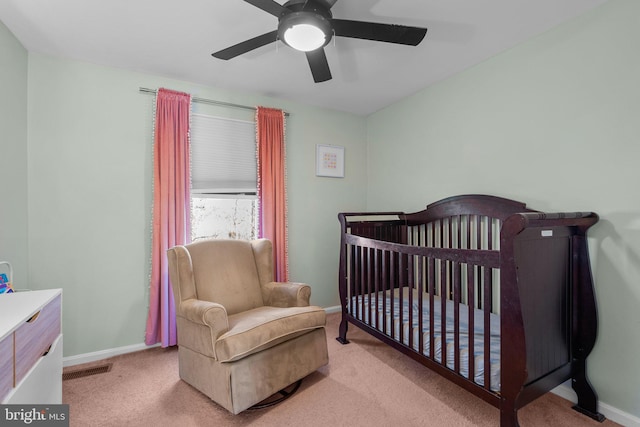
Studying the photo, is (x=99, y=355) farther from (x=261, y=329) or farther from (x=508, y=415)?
(x=508, y=415)

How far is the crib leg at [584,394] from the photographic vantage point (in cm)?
165

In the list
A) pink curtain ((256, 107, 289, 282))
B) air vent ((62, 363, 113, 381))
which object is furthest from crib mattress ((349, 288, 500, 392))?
air vent ((62, 363, 113, 381))

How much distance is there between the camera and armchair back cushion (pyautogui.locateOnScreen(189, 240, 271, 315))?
217 cm

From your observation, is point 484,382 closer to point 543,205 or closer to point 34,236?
point 543,205

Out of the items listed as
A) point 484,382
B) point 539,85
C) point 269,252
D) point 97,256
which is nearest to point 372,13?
point 539,85

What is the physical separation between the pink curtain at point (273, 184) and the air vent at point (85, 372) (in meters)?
1.50

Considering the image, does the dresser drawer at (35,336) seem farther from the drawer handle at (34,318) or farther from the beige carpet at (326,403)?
the beige carpet at (326,403)

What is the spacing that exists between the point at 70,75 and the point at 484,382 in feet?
11.3

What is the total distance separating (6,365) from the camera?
3.35 ft

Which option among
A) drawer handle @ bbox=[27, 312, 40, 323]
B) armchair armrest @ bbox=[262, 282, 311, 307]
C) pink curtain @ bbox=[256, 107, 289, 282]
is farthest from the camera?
pink curtain @ bbox=[256, 107, 289, 282]

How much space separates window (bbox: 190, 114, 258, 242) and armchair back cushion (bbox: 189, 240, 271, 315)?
1.65 ft

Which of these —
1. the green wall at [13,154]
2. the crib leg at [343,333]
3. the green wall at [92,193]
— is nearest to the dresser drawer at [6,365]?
the green wall at [13,154]

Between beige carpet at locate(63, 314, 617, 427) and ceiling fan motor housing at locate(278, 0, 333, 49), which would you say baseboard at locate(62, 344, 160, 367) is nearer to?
beige carpet at locate(63, 314, 617, 427)

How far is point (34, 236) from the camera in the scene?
7.12ft
